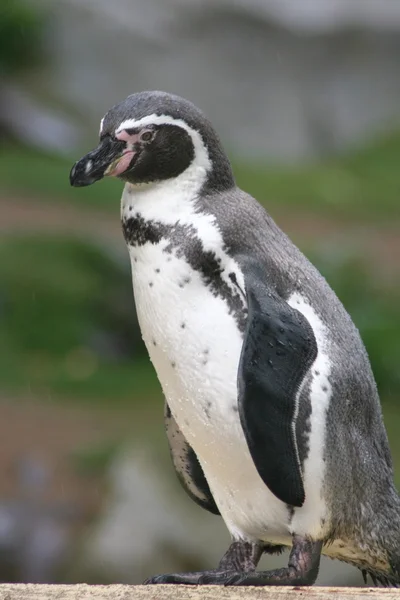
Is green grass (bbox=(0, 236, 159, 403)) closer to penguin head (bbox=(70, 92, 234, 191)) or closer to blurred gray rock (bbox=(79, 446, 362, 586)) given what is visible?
blurred gray rock (bbox=(79, 446, 362, 586))

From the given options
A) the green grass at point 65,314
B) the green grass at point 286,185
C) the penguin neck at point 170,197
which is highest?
the green grass at point 286,185

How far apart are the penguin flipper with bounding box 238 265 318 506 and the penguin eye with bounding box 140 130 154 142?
30 cm

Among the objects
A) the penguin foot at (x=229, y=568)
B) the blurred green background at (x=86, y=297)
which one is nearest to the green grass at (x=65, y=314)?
the blurred green background at (x=86, y=297)

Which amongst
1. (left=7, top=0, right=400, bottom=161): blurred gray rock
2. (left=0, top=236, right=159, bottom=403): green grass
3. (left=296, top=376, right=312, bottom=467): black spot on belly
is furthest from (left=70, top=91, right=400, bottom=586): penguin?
(left=7, top=0, right=400, bottom=161): blurred gray rock

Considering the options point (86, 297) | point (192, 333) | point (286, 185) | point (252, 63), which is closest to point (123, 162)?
point (192, 333)

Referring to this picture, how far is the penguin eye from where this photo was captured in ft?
7.26

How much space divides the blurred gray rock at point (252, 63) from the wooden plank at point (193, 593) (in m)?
9.62

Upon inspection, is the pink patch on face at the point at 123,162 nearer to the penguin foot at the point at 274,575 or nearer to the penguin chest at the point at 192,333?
the penguin chest at the point at 192,333

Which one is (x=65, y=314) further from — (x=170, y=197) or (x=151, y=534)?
(x=170, y=197)

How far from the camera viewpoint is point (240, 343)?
2.21m

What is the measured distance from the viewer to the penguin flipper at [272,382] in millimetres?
2135

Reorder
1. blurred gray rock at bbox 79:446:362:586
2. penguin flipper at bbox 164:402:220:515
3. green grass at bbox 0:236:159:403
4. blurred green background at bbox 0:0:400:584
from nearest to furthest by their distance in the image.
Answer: penguin flipper at bbox 164:402:220:515 < blurred gray rock at bbox 79:446:362:586 < blurred green background at bbox 0:0:400:584 < green grass at bbox 0:236:159:403

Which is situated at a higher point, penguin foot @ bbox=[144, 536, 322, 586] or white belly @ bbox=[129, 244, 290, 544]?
white belly @ bbox=[129, 244, 290, 544]

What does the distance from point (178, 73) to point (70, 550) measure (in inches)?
278
